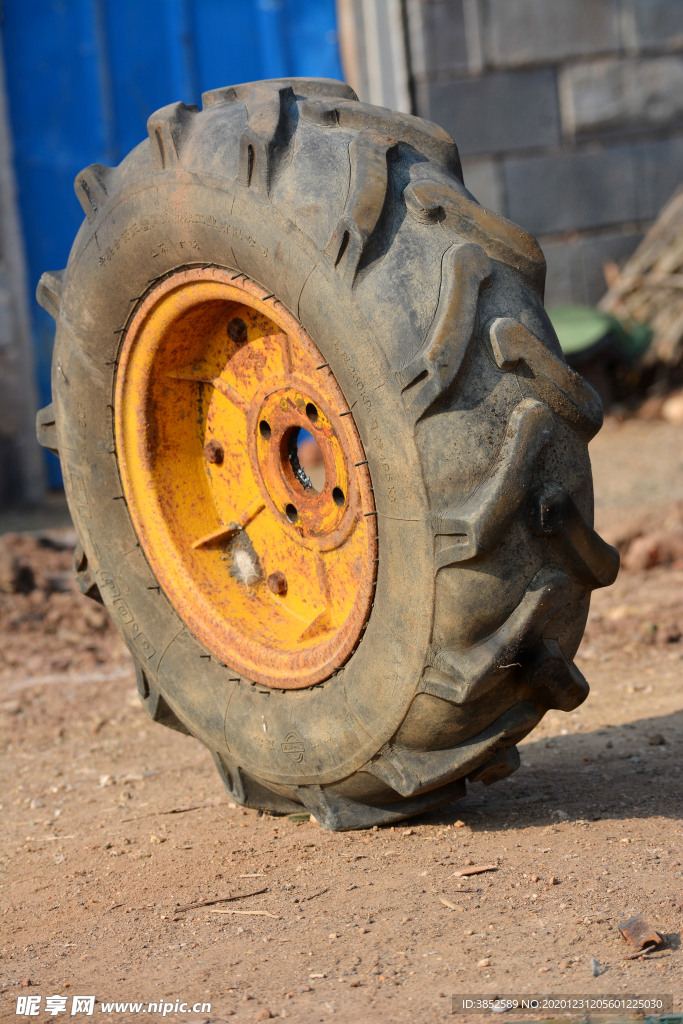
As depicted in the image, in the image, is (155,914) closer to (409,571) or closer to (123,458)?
(409,571)

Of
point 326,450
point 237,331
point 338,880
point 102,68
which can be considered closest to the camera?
point 338,880

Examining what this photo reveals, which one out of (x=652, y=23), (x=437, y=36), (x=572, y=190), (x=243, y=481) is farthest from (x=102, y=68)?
(x=243, y=481)

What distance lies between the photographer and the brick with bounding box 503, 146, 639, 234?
7613 mm

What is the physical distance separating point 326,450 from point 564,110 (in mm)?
6233

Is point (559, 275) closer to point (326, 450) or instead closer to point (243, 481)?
point (243, 481)

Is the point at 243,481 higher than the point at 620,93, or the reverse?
the point at 620,93

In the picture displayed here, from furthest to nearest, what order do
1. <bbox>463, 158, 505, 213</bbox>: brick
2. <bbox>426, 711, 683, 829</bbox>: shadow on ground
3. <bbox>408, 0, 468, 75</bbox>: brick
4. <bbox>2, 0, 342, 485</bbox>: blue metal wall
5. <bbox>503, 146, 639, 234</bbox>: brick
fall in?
1. <bbox>503, 146, 639, 234</bbox>: brick
2. <bbox>463, 158, 505, 213</bbox>: brick
3. <bbox>408, 0, 468, 75</bbox>: brick
4. <bbox>2, 0, 342, 485</bbox>: blue metal wall
5. <bbox>426, 711, 683, 829</bbox>: shadow on ground

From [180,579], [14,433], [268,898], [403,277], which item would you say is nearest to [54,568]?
[14,433]

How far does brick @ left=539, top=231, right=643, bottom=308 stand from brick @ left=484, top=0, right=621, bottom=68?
4.25ft

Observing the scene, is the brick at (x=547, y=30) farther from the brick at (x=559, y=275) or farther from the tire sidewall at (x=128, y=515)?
the tire sidewall at (x=128, y=515)

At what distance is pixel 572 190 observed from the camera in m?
7.75

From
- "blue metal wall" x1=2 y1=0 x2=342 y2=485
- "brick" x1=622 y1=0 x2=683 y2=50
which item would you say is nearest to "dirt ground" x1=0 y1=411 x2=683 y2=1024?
"blue metal wall" x1=2 y1=0 x2=342 y2=485

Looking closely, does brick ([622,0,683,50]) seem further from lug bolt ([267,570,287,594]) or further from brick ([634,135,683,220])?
lug bolt ([267,570,287,594])

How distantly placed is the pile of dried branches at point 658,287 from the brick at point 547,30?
4.32 feet
